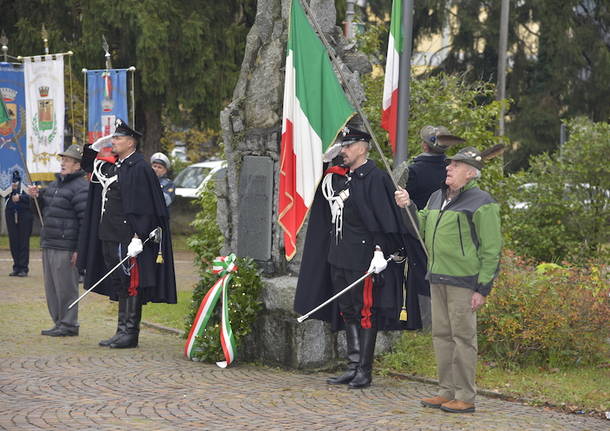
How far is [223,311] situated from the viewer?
9.23 m

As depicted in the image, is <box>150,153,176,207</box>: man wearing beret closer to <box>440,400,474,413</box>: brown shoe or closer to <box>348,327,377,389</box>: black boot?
<box>348,327,377,389</box>: black boot

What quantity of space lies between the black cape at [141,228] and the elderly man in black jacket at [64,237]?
1.71ft

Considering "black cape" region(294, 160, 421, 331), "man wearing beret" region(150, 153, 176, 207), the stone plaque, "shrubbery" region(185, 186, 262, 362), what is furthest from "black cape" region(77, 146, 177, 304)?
"man wearing beret" region(150, 153, 176, 207)

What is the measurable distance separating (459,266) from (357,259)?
1.05 meters

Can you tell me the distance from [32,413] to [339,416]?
6.83 ft

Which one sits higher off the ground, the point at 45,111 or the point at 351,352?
the point at 45,111

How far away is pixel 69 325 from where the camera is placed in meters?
11.0

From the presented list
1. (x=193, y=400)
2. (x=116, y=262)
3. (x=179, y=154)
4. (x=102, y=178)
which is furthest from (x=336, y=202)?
(x=179, y=154)

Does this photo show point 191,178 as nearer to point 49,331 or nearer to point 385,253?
point 49,331

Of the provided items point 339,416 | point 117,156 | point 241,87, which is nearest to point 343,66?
point 241,87

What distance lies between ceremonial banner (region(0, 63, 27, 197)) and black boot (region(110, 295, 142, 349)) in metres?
6.90

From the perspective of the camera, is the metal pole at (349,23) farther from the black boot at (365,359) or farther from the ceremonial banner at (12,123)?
the black boot at (365,359)

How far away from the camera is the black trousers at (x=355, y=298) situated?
826 centimetres

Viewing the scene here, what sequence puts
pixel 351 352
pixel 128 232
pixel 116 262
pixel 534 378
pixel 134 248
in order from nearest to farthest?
pixel 351 352 < pixel 534 378 < pixel 134 248 < pixel 128 232 < pixel 116 262
